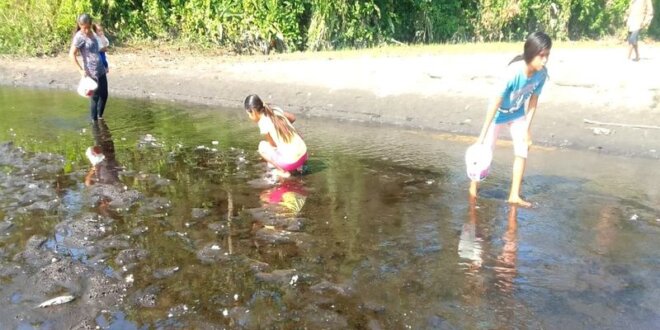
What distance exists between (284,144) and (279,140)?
77 millimetres

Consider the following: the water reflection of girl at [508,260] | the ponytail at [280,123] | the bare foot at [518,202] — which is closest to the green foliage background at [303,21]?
the ponytail at [280,123]

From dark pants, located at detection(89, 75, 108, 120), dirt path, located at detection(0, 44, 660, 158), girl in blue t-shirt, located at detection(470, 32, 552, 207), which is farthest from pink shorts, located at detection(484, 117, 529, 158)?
dark pants, located at detection(89, 75, 108, 120)

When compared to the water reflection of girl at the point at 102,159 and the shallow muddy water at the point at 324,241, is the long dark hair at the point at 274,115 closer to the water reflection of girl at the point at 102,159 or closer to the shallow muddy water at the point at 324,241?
the shallow muddy water at the point at 324,241

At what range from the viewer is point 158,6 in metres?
20.9

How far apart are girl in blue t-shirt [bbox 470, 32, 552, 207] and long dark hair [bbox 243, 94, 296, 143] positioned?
7.48ft

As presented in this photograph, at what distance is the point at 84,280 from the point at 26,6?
1878cm

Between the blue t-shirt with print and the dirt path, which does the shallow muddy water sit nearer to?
the blue t-shirt with print

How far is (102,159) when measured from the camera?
28.3 feet

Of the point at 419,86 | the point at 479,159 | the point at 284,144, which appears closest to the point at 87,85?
the point at 284,144

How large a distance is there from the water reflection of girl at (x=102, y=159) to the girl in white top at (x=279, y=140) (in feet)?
6.08

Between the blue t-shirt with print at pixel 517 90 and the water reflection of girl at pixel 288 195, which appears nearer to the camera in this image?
the blue t-shirt with print at pixel 517 90

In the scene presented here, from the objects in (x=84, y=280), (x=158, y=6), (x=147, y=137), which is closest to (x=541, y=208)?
(x=84, y=280)

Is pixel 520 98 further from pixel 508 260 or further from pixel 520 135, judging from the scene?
pixel 508 260

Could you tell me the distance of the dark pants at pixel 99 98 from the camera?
10.8m
